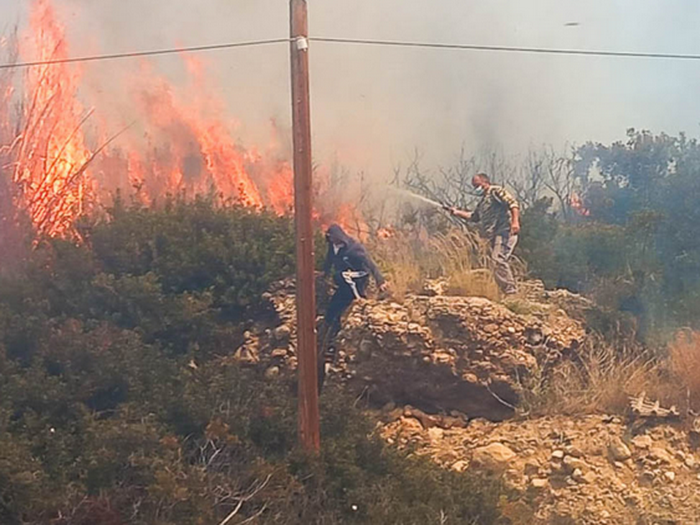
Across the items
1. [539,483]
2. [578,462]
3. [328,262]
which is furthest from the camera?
[328,262]

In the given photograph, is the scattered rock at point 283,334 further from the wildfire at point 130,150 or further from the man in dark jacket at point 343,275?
the wildfire at point 130,150

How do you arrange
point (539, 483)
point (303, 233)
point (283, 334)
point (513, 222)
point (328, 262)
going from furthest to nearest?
point (513, 222) < point (328, 262) < point (283, 334) < point (539, 483) < point (303, 233)

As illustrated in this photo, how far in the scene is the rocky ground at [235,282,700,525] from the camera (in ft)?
29.0

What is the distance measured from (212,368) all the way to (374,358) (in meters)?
1.98

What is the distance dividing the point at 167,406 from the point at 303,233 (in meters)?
2.18

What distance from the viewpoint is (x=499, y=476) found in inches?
350

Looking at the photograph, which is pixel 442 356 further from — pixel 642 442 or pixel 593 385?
pixel 642 442

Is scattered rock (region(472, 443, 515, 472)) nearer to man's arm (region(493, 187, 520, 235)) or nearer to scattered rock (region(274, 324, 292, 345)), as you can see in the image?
scattered rock (region(274, 324, 292, 345))

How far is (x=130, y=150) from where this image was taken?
49.2 feet

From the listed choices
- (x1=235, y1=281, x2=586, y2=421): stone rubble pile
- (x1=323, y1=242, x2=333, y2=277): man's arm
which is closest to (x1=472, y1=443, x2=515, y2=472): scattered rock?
(x1=235, y1=281, x2=586, y2=421): stone rubble pile

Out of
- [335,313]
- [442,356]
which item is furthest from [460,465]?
[335,313]

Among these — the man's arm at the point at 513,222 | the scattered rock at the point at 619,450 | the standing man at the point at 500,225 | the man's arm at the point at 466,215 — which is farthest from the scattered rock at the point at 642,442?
the man's arm at the point at 466,215

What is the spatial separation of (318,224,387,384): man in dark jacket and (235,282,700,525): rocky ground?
0.28 m

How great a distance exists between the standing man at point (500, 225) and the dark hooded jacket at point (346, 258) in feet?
5.94
